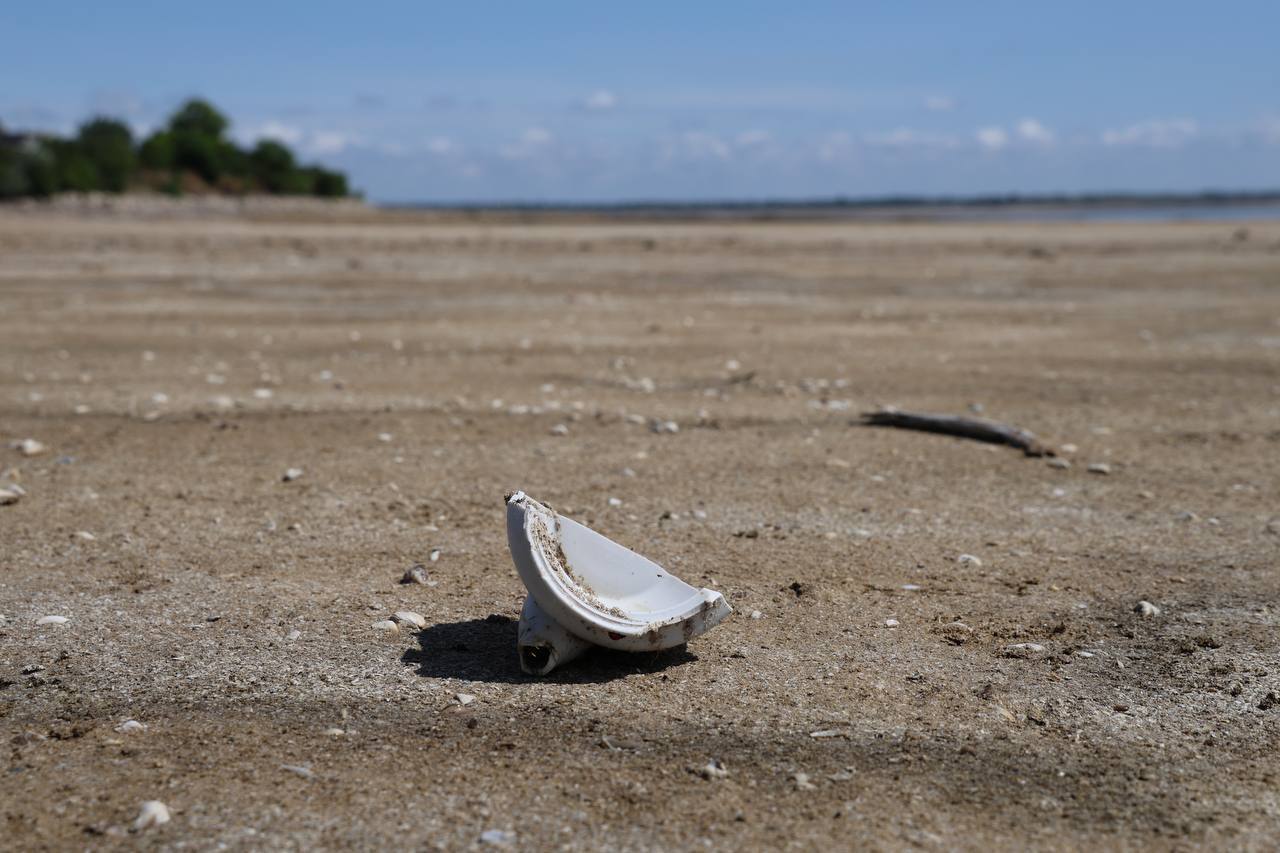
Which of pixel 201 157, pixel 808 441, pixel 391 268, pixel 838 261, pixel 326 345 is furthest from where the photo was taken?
pixel 201 157

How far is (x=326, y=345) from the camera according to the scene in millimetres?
12555

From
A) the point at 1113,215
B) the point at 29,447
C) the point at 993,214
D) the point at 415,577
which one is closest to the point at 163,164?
the point at 993,214

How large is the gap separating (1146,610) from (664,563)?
2157mm

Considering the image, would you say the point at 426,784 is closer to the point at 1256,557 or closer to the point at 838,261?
the point at 1256,557

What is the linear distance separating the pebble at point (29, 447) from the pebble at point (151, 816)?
5.02 metres

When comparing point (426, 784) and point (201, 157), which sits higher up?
point (201, 157)

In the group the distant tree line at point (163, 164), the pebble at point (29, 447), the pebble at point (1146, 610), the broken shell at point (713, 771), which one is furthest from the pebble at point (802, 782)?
the distant tree line at point (163, 164)

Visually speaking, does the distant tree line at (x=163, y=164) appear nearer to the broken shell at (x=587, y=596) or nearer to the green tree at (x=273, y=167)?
the green tree at (x=273, y=167)

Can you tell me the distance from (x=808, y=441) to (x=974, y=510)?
182cm

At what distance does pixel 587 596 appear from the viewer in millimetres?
4438

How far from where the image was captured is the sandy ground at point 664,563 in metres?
3.52

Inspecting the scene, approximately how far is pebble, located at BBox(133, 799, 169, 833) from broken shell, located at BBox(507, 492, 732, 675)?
53.9 inches

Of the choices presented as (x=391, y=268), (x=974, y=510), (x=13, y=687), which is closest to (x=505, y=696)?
(x=13, y=687)

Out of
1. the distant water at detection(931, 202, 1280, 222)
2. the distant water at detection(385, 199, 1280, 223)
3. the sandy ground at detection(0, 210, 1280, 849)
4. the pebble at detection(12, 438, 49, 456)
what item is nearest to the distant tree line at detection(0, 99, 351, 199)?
the distant water at detection(385, 199, 1280, 223)
